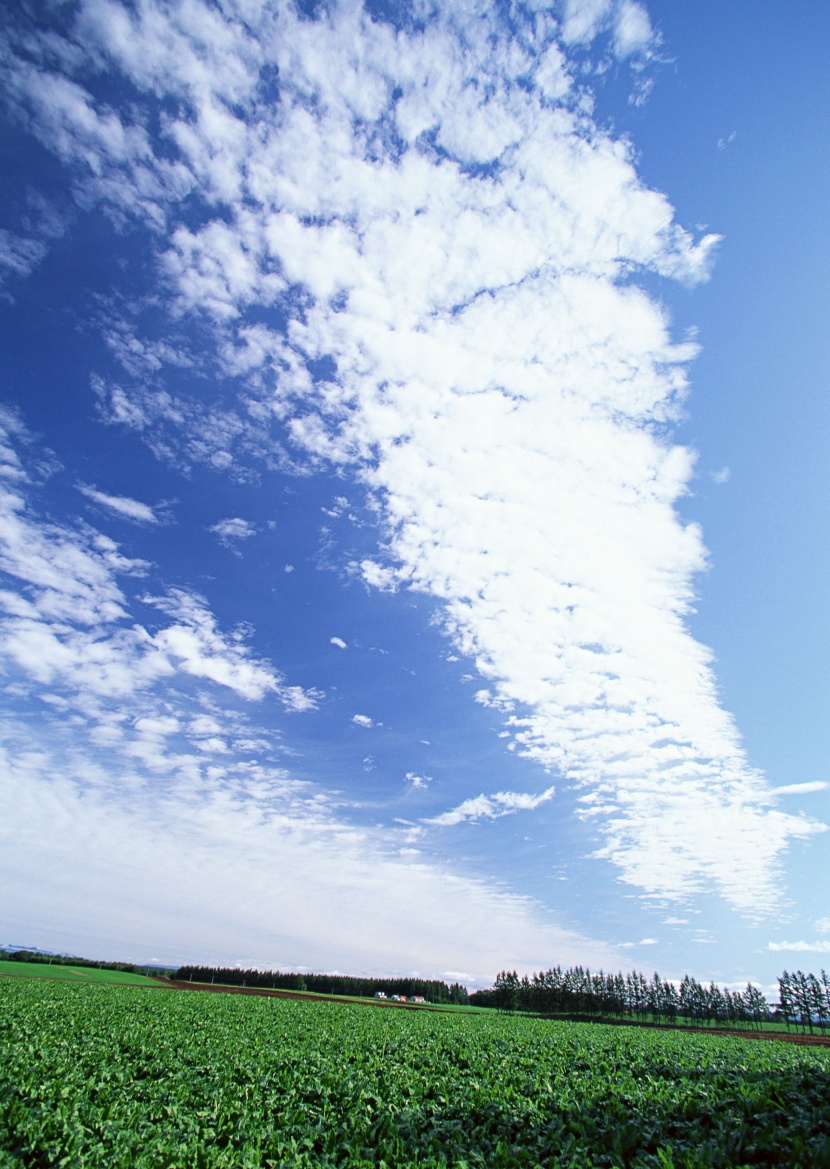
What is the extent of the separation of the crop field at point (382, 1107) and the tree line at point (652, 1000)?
5625 inches

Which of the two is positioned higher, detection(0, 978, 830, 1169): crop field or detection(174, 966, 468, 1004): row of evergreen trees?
detection(0, 978, 830, 1169): crop field

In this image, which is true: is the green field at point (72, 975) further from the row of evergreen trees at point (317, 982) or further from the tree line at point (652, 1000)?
the tree line at point (652, 1000)

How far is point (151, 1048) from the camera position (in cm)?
2153

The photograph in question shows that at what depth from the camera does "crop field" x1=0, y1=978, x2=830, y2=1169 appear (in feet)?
36.5

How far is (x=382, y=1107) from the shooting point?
594 inches

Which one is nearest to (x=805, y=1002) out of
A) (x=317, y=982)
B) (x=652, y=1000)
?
(x=652, y=1000)

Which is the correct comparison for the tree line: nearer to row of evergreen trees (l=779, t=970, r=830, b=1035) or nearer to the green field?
row of evergreen trees (l=779, t=970, r=830, b=1035)

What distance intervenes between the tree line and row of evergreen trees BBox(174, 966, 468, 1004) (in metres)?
22.1

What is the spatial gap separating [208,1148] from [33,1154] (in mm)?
3676

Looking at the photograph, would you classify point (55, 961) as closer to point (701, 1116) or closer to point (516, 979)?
point (516, 979)

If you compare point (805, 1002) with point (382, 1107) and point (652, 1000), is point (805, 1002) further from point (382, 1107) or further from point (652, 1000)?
point (382, 1107)

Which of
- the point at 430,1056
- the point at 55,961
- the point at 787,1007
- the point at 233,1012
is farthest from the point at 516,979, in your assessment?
the point at 430,1056

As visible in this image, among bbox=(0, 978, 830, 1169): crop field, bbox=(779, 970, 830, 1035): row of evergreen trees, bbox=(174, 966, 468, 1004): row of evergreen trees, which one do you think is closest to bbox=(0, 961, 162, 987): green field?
bbox=(174, 966, 468, 1004): row of evergreen trees

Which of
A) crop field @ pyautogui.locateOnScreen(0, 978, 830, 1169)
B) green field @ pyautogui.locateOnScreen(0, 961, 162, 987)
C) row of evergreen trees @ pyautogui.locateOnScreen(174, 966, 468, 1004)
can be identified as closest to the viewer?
crop field @ pyautogui.locateOnScreen(0, 978, 830, 1169)
